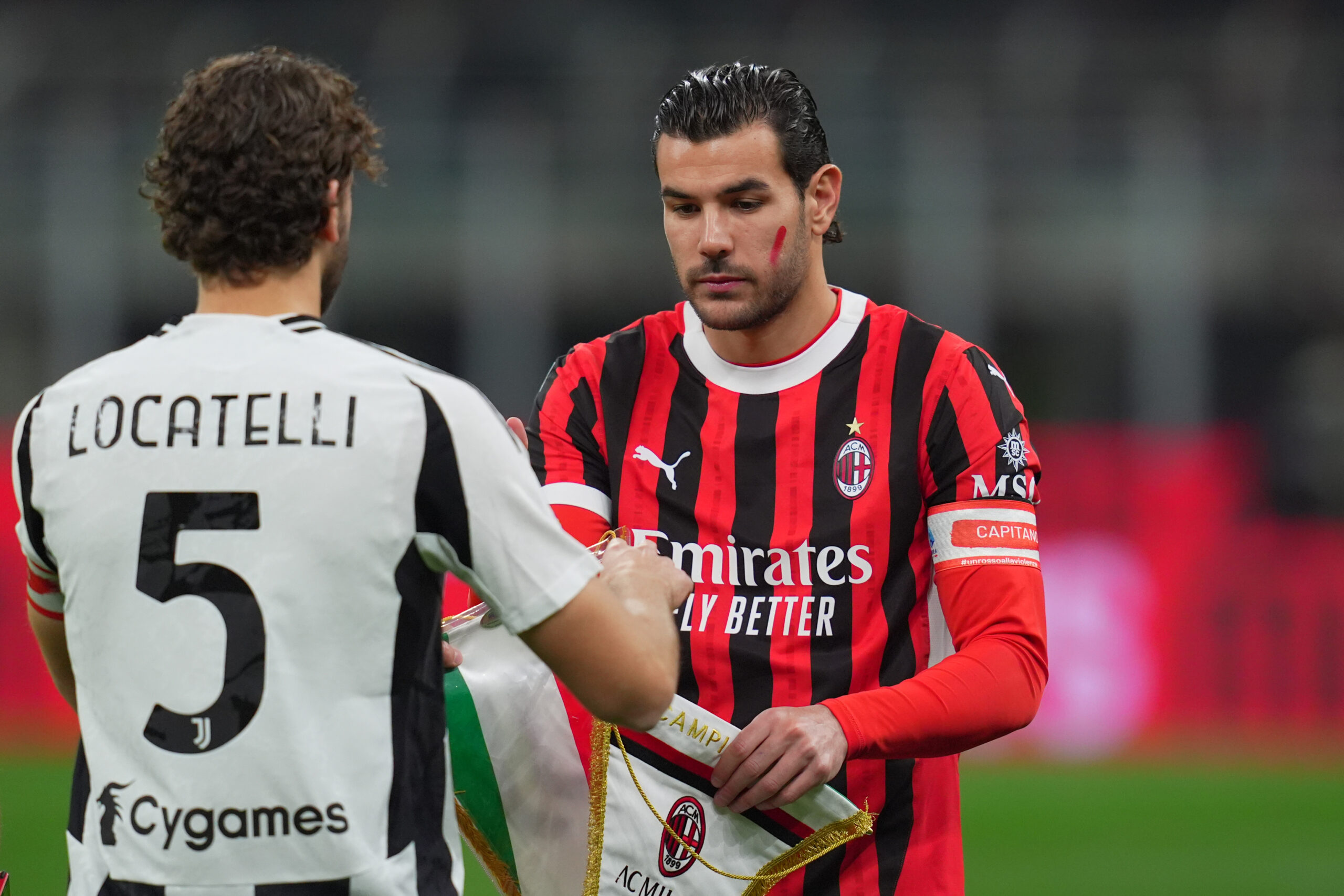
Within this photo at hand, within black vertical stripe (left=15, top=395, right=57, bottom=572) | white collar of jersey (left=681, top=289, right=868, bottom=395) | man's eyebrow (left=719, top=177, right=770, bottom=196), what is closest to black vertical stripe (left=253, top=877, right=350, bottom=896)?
black vertical stripe (left=15, top=395, right=57, bottom=572)

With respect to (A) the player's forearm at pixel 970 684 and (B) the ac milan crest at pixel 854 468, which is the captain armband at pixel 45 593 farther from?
(B) the ac milan crest at pixel 854 468

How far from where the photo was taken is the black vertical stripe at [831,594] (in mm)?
2820

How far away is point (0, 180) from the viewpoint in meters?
13.0

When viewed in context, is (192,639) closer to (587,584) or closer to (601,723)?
(587,584)

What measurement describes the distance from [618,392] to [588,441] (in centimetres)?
11

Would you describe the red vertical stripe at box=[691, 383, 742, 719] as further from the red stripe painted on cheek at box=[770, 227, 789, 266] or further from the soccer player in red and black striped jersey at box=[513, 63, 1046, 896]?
the red stripe painted on cheek at box=[770, 227, 789, 266]

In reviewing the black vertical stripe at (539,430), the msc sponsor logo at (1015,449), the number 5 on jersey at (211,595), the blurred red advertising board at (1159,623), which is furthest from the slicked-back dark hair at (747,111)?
the blurred red advertising board at (1159,623)

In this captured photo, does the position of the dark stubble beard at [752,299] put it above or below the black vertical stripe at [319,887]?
above

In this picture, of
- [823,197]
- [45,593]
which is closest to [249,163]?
[45,593]

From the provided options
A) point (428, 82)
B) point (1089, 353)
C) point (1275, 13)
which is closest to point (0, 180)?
point (428, 82)

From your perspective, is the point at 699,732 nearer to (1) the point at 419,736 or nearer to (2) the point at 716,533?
(2) the point at 716,533

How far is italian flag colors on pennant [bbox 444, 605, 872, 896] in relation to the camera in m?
2.78

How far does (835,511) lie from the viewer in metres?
2.87

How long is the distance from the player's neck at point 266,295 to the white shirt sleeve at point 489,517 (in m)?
0.22
